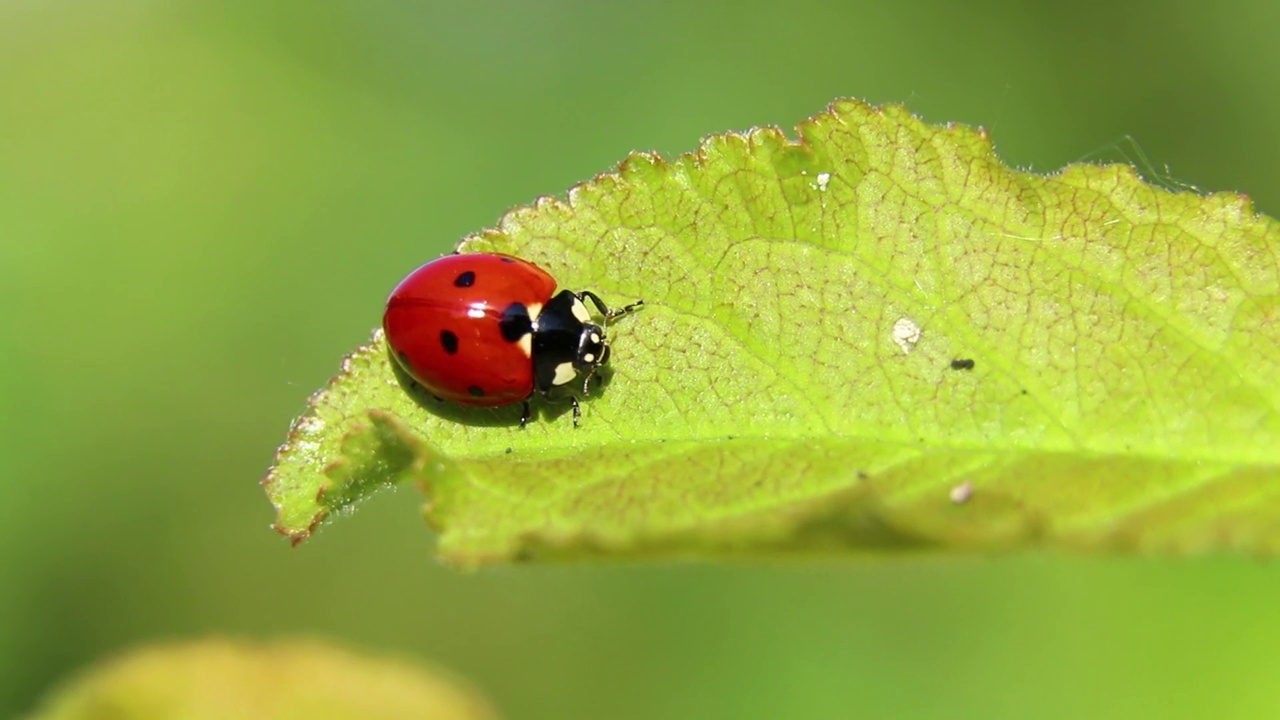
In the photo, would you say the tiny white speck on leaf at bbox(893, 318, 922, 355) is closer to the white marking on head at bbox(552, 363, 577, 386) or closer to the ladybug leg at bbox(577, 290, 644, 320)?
the ladybug leg at bbox(577, 290, 644, 320)

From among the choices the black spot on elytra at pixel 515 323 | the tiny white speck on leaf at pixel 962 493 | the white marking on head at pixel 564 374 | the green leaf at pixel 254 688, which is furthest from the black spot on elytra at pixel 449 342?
the tiny white speck on leaf at pixel 962 493

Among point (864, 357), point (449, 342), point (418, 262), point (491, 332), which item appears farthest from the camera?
point (418, 262)

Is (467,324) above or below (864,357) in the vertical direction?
above

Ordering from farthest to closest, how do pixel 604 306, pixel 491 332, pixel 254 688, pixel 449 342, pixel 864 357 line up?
pixel 491 332
pixel 449 342
pixel 604 306
pixel 254 688
pixel 864 357

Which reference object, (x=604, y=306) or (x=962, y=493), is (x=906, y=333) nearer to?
(x=962, y=493)

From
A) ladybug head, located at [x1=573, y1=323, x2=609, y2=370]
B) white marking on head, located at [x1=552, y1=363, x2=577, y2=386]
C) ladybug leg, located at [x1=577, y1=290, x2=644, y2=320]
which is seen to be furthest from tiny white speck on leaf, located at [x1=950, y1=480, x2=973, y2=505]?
white marking on head, located at [x1=552, y1=363, x2=577, y2=386]

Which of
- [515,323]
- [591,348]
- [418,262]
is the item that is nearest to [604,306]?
[591,348]

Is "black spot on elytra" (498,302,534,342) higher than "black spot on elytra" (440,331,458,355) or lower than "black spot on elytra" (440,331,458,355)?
higher
